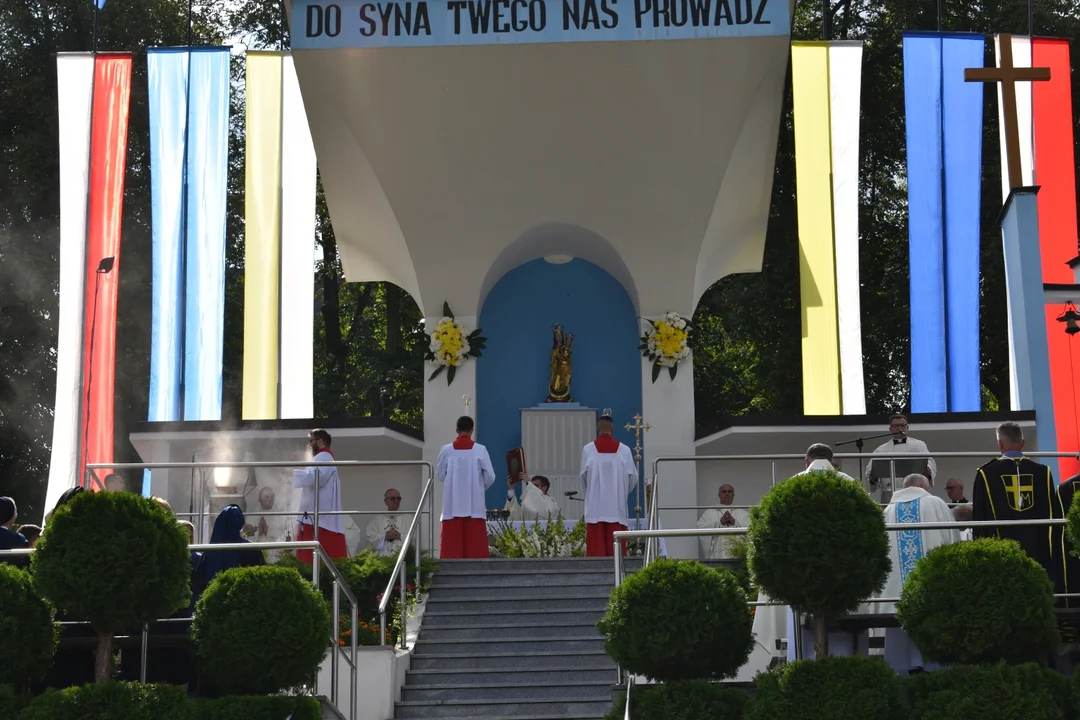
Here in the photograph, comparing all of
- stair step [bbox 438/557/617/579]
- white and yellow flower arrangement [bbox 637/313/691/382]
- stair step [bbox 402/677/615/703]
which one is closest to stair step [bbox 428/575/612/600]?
stair step [bbox 438/557/617/579]

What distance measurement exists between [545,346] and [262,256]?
3.61m

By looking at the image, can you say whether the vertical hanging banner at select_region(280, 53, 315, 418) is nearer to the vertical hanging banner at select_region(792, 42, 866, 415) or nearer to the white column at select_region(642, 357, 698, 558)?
the white column at select_region(642, 357, 698, 558)

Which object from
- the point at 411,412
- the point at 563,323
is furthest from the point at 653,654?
the point at 411,412

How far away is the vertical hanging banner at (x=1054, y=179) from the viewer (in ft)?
50.2

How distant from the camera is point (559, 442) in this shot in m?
17.8

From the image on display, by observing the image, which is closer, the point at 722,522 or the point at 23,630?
the point at 23,630

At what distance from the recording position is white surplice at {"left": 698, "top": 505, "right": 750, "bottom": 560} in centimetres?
1453

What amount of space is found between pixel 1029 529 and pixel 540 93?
794cm

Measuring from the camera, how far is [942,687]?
7.77 meters

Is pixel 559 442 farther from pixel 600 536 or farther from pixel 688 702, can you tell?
pixel 688 702

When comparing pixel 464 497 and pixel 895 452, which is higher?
pixel 895 452

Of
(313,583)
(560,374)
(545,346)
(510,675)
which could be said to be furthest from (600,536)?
(313,583)

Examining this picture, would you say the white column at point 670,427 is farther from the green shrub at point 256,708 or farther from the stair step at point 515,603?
the green shrub at point 256,708

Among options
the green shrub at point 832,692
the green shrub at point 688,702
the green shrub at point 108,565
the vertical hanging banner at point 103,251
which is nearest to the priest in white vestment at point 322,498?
the vertical hanging banner at point 103,251
